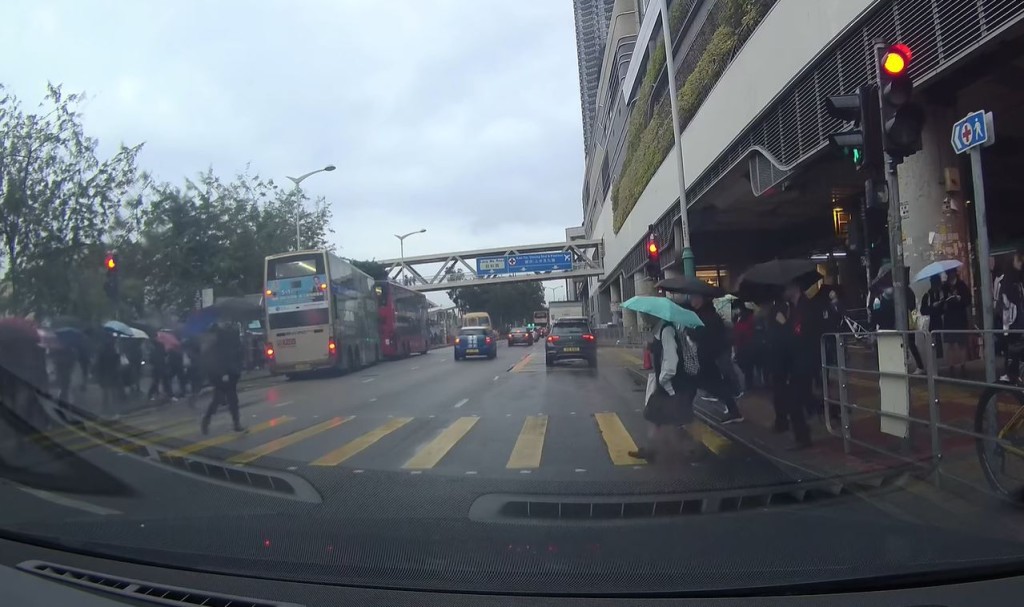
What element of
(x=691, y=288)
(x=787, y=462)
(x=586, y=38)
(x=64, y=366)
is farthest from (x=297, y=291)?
(x=586, y=38)

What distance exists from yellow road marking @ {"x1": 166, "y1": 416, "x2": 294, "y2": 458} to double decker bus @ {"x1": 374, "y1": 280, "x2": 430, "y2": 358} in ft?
68.3

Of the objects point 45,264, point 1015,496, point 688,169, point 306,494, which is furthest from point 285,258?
point 1015,496

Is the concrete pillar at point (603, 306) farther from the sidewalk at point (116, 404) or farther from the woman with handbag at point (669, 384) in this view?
the woman with handbag at point (669, 384)

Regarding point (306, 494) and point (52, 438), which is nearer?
point (306, 494)

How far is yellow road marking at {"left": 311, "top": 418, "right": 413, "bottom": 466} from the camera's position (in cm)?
835

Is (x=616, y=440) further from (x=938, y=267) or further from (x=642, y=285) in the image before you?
(x=642, y=285)

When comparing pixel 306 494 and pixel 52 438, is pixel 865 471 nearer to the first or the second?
pixel 306 494

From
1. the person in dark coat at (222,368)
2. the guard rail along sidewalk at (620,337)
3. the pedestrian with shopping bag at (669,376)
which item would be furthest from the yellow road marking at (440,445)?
the guard rail along sidewalk at (620,337)

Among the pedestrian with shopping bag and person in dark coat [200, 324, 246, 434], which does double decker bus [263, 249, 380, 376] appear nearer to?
person in dark coat [200, 324, 246, 434]

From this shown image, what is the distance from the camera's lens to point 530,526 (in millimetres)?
5398

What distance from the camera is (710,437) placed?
32.0ft

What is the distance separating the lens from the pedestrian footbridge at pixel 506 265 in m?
55.1

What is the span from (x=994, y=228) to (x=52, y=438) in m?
25.7

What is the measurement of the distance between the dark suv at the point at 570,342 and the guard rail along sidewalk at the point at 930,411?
15321mm
